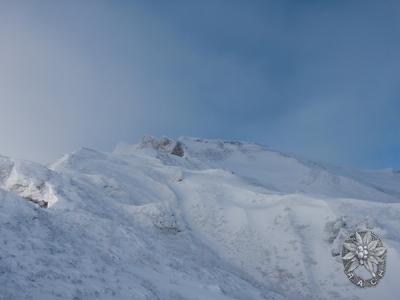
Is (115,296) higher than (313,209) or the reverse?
the reverse

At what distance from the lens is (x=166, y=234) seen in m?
34.5

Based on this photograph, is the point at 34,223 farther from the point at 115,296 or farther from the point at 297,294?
the point at 297,294

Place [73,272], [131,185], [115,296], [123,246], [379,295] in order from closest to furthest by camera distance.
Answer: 1. [115,296]
2. [73,272]
3. [123,246]
4. [379,295]
5. [131,185]

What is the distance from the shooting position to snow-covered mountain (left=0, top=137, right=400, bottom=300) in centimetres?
1673

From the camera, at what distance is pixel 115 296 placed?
589 inches

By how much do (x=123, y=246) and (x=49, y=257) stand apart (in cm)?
665

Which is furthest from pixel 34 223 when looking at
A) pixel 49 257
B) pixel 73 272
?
pixel 73 272

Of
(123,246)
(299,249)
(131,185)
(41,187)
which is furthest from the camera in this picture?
(131,185)

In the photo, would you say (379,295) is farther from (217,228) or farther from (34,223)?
(34,223)

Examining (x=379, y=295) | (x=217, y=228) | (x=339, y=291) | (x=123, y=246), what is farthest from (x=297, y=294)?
(x=123, y=246)

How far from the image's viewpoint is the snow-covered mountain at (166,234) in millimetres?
16734

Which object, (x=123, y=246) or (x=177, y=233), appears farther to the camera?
(x=177, y=233)

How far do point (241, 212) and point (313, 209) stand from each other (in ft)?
19.2

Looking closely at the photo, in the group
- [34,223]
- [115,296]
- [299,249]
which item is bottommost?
[115,296]
